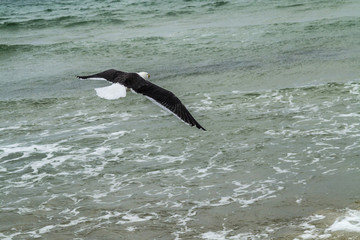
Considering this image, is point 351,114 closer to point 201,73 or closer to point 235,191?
point 235,191

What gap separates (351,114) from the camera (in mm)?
Result: 8797

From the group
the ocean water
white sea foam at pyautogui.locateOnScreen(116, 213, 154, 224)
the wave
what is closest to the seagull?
the ocean water

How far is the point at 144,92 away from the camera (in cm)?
751

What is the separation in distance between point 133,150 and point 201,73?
514 centimetres

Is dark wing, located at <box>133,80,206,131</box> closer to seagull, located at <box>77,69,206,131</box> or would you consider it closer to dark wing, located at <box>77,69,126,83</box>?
seagull, located at <box>77,69,206,131</box>

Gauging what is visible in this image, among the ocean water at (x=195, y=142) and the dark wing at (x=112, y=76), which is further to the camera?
the dark wing at (x=112, y=76)

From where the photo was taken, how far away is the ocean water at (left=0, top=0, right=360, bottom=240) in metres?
5.86

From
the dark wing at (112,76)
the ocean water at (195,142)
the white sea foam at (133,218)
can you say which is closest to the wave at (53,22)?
the ocean water at (195,142)

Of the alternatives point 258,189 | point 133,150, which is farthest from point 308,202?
point 133,150

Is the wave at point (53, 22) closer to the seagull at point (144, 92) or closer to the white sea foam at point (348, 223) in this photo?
the seagull at point (144, 92)

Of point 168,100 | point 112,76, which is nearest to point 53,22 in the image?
point 112,76

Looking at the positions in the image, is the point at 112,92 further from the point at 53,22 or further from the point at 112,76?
the point at 53,22

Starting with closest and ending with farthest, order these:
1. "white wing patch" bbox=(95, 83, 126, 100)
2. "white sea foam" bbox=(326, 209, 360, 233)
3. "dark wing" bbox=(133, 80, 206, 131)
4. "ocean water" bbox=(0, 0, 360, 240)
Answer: "white sea foam" bbox=(326, 209, 360, 233) < "ocean water" bbox=(0, 0, 360, 240) < "dark wing" bbox=(133, 80, 206, 131) < "white wing patch" bbox=(95, 83, 126, 100)

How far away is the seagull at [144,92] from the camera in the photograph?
23.0 feet
